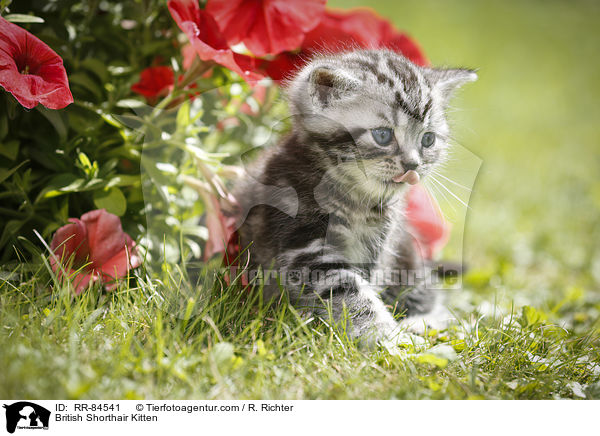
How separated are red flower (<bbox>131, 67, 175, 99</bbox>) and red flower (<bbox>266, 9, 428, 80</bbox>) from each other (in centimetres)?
31

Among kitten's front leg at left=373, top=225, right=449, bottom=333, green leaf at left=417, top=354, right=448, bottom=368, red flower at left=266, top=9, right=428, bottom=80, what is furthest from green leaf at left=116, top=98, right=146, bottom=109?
green leaf at left=417, top=354, right=448, bottom=368

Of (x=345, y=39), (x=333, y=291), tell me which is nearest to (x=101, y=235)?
(x=333, y=291)

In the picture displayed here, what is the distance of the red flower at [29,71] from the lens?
106cm

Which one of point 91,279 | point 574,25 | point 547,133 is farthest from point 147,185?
point 574,25

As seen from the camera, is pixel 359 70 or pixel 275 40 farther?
pixel 275 40

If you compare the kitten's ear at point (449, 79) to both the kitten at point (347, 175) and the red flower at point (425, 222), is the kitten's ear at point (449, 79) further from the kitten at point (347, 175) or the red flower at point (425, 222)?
the red flower at point (425, 222)

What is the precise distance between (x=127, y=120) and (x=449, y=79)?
33.9 inches

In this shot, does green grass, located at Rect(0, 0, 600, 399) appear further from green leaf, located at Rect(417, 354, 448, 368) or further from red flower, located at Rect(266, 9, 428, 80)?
red flower, located at Rect(266, 9, 428, 80)

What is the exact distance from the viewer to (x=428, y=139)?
→ 4.07ft

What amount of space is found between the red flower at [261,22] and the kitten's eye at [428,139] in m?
0.45

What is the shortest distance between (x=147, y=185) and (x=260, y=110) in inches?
20.3

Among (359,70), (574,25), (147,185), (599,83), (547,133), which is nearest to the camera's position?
(359,70)

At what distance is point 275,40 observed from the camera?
1354 mm
